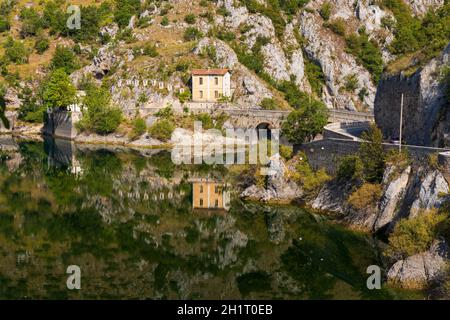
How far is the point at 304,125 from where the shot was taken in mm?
66125

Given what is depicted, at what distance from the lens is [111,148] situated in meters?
102

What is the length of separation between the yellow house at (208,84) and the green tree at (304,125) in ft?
175

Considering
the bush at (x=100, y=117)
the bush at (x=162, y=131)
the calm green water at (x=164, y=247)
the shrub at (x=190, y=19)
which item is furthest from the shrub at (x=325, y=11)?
the calm green water at (x=164, y=247)

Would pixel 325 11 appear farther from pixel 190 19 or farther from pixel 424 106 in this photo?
pixel 424 106

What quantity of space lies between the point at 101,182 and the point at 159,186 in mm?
6747

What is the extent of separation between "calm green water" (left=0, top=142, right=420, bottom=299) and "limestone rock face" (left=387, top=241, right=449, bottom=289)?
1116 millimetres

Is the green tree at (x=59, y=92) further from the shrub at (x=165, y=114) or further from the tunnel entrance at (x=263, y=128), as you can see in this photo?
the tunnel entrance at (x=263, y=128)

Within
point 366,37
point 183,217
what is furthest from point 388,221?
point 366,37

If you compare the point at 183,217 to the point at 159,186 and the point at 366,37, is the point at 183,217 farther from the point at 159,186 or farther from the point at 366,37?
the point at 366,37

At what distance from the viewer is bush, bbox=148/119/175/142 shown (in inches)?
4156

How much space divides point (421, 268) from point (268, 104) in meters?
90.2

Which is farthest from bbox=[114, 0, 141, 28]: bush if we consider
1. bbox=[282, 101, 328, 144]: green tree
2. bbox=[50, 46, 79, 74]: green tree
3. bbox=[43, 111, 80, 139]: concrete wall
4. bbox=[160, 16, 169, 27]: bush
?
bbox=[282, 101, 328, 144]: green tree

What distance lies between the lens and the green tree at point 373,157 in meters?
47.5

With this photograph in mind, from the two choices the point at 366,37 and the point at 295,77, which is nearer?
the point at 295,77
